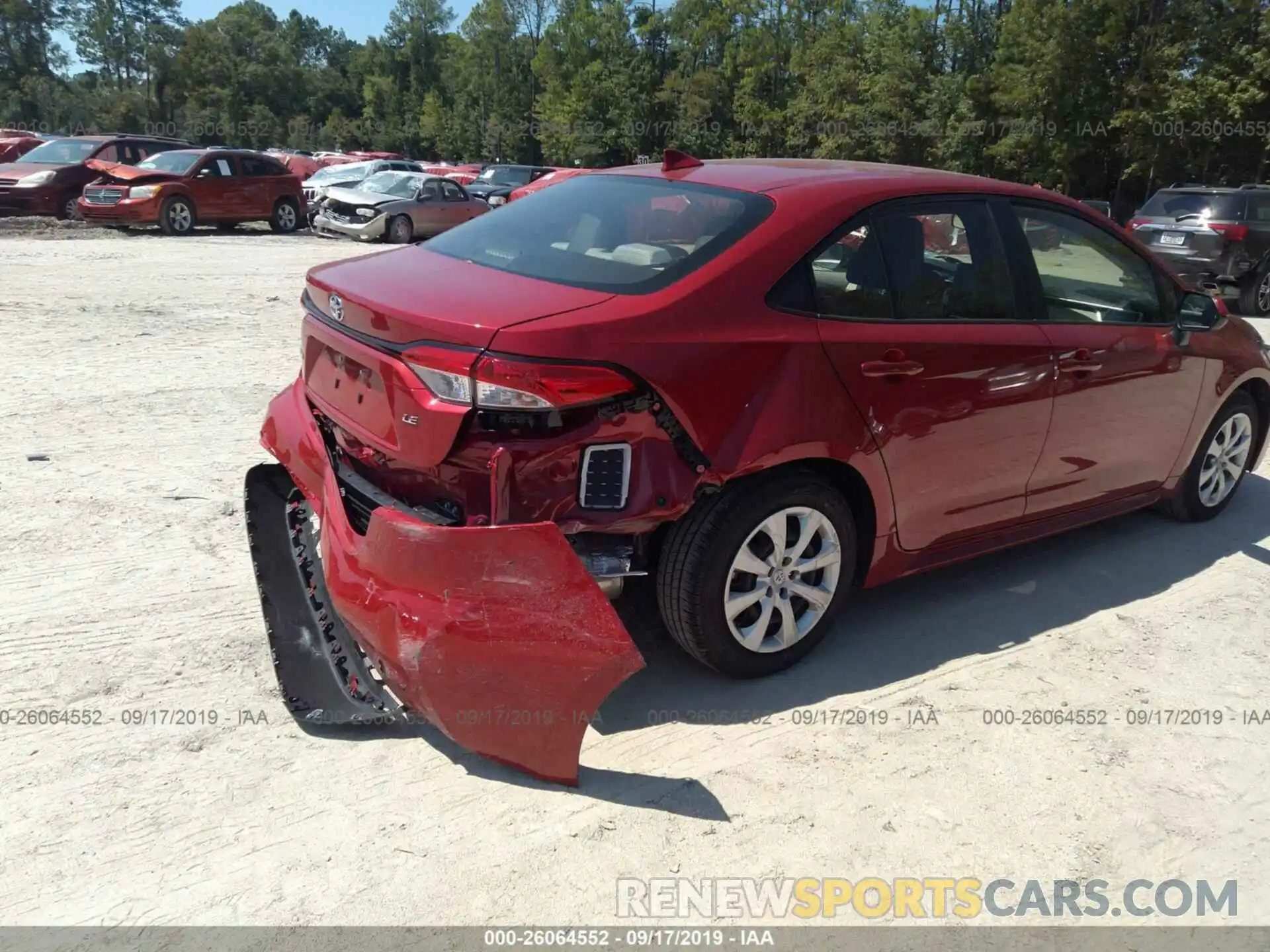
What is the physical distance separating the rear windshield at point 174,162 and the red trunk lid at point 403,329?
54.7ft

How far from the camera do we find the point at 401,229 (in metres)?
19.2

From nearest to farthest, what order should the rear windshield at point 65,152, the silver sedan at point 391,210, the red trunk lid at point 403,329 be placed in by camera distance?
1. the red trunk lid at point 403,329
2. the rear windshield at point 65,152
3. the silver sedan at point 391,210

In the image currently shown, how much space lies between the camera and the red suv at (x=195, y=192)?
17.3m

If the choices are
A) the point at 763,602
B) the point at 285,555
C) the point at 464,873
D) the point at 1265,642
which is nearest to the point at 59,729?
the point at 285,555

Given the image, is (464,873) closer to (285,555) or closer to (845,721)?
(845,721)

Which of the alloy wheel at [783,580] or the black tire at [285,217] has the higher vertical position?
the black tire at [285,217]

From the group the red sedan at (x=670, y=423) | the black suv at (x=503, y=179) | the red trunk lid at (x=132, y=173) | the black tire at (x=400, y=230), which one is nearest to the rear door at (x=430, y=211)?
the black tire at (x=400, y=230)

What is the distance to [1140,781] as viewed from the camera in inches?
128

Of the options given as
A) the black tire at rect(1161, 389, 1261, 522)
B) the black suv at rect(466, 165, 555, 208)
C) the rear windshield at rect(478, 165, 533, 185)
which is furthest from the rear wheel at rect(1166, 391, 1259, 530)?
the rear windshield at rect(478, 165, 533, 185)

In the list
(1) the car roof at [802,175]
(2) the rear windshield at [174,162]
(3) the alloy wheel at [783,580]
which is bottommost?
(3) the alloy wheel at [783,580]

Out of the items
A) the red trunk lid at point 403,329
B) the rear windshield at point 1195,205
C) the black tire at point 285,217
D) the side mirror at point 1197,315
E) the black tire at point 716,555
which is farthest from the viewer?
the black tire at point 285,217

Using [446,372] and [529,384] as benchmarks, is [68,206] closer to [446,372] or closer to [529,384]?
[446,372]

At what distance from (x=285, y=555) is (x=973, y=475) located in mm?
2698

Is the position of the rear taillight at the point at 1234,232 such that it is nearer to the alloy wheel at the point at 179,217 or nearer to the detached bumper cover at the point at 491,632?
the detached bumper cover at the point at 491,632
